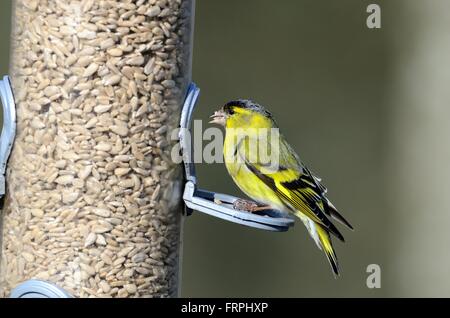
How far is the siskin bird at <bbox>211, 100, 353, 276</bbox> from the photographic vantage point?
5.11 m

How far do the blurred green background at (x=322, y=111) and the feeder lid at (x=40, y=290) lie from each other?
18.2 ft

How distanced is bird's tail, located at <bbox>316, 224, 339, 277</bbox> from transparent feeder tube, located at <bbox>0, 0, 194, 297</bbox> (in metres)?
1.34

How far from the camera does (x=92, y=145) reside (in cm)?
405

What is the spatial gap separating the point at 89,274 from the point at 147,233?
34 cm

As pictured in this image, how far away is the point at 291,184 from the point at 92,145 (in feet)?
4.96

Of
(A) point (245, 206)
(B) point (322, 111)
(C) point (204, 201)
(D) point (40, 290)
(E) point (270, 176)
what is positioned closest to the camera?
(D) point (40, 290)

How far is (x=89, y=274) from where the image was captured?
13.2 ft

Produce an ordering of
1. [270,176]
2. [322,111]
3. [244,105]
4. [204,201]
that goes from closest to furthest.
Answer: [204,201] → [270,176] → [244,105] → [322,111]

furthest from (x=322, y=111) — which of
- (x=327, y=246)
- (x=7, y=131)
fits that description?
(x=7, y=131)

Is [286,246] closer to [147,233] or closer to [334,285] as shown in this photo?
[334,285]

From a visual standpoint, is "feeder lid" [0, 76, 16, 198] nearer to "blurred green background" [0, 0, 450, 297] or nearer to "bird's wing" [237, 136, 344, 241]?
"bird's wing" [237, 136, 344, 241]

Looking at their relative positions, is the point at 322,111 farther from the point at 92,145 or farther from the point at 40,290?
the point at 40,290

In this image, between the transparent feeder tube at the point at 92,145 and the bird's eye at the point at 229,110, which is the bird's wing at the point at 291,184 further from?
the transparent feeder tube at the point at 92,145

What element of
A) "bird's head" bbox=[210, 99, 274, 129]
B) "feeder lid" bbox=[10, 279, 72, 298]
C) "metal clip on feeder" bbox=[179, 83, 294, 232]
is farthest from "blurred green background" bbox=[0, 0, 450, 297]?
"feeder lid" bbox=[10, 279, 72, 298]
